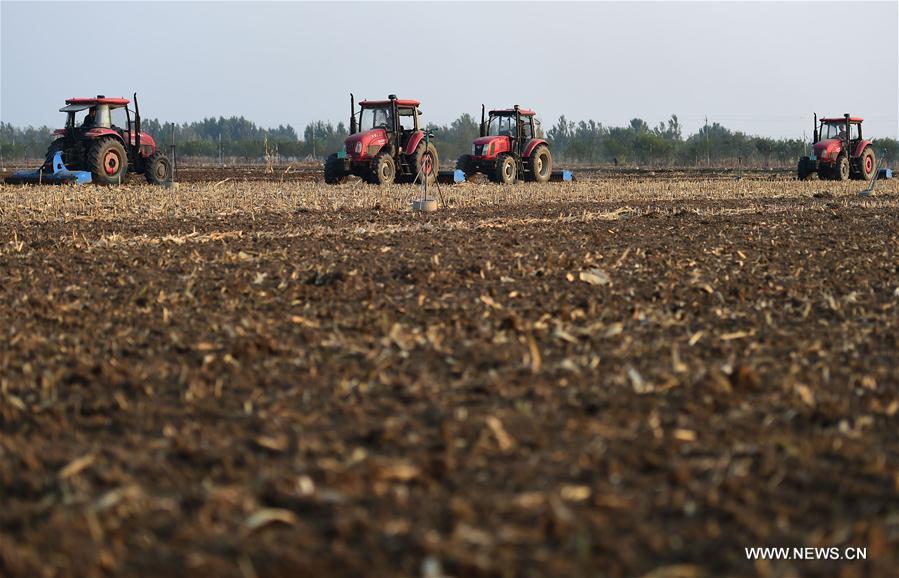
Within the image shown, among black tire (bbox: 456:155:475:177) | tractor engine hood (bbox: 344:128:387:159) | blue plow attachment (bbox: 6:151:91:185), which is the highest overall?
tractor engine hood (bbox: 344:128:387:159)

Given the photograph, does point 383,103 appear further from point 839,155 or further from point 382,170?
point 839,155

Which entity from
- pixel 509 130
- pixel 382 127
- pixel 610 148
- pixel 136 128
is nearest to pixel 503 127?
pixel 509 130

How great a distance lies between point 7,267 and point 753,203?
14.7 m

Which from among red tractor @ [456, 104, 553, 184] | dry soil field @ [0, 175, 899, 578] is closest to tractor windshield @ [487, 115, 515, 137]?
red tractor @ [456, 104, 553, 184]

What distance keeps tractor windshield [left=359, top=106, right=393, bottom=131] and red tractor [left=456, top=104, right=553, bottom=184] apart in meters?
3.39

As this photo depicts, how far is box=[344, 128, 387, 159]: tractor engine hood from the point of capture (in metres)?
23.9

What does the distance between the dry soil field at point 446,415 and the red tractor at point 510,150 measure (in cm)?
1775

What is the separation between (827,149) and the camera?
31.4 m

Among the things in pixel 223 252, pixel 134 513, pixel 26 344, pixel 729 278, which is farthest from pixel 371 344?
pixel 223 252

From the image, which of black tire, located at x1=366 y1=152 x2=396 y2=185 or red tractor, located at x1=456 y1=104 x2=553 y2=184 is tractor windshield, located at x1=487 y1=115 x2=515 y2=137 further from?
black tire, located at x1=366 y1=152 x2=396 y2=185

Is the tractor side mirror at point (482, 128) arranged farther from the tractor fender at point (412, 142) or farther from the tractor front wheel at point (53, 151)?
the tractor front wheel at point (53, 151)

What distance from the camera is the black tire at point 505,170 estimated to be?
27.0 m

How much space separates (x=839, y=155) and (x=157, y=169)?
2078 cm

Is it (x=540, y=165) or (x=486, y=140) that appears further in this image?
(x=540, y=165)
